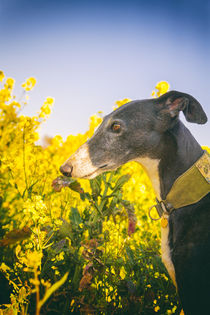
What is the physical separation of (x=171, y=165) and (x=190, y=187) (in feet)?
0.74

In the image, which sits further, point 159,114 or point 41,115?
point 41,115

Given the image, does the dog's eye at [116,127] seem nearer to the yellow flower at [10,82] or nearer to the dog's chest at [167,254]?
Answer: the dog's chest at [167,254]

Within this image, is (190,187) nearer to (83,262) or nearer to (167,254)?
(167,254)

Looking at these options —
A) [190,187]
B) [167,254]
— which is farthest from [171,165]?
[167,254]

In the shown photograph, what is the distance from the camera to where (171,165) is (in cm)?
180

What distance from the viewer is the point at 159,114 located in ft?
6.38

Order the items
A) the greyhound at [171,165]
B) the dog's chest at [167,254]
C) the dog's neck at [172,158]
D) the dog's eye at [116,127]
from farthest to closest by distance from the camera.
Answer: the dog's eye at [116,127] → the dog's neck at [172,158] → the dog's chest at [167,254] → the greyhound at [171,165]

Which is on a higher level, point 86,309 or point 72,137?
point 72,137

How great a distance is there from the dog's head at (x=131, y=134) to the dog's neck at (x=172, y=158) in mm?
43

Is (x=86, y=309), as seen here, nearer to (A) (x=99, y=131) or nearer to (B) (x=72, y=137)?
(A) (x=99, y=131)

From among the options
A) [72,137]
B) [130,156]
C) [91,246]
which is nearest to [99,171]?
[130,156]

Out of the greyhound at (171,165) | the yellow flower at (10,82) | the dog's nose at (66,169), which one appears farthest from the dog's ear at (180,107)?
the yellow flower at (10,82)

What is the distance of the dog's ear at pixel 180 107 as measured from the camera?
72.5 inches

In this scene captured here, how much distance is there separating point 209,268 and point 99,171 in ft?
3.28
